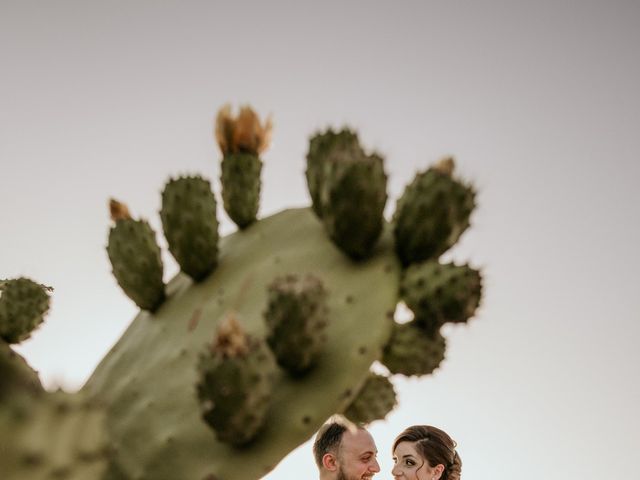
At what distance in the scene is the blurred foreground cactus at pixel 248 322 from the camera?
1.25 meters

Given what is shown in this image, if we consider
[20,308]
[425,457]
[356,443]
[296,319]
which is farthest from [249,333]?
[425,457]

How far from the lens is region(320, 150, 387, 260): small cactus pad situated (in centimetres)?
143

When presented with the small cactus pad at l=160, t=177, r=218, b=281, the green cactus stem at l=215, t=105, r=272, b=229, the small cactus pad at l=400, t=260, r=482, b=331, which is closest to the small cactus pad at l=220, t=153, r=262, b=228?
the green cactus stem at l=215, t=105, r=272, b=229

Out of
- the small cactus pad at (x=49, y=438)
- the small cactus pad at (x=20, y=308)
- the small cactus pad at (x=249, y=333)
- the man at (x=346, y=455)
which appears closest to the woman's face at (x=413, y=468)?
the man at (x=346, y=455)

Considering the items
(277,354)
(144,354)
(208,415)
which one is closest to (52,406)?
(208,415)

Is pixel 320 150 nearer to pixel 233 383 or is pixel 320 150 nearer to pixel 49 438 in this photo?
pixel 233 383

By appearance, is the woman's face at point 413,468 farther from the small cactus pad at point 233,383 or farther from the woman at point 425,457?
the small cactus pad at point 233,383

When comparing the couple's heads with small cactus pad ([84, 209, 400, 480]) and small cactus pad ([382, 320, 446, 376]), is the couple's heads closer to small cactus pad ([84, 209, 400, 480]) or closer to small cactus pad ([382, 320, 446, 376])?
small cactus pad ([84, 209, 400, 480])

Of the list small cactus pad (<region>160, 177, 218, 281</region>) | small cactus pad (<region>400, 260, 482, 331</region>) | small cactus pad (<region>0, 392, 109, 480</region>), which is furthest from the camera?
small cactus pad (<region>160, 177, 218, 281</region>)

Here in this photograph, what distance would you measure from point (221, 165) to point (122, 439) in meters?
0.70

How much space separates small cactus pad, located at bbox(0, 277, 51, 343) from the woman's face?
67.9 inches

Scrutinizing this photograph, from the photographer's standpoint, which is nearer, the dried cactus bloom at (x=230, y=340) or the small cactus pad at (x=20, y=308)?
the dried cactus bloom at (x=230, y=340)

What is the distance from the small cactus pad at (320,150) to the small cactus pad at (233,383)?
1.49ft

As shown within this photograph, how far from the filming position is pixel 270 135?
1.86 metres
